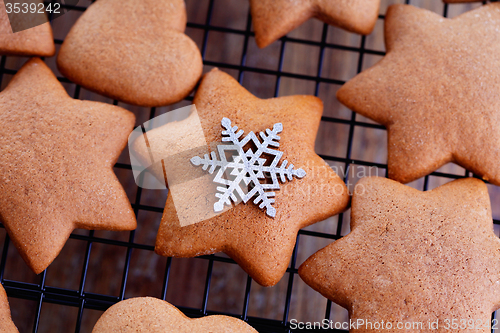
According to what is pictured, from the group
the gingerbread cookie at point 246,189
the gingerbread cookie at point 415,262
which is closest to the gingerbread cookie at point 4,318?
the gingerbread cookie at point 246,189

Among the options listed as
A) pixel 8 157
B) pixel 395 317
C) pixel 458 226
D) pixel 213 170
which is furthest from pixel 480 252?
pixel 8 157

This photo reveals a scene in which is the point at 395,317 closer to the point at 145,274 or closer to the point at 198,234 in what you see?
the point at 198,234

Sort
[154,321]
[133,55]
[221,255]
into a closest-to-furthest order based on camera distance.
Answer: [154,321] → [133,55] → [221,255]

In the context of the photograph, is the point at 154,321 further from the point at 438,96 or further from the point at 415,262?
the point at 438,96

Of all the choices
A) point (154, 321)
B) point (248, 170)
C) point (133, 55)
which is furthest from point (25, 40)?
point (154, 321)

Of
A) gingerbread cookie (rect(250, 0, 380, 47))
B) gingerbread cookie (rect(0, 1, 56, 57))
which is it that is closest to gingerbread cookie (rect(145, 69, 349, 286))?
gingerbread cookie (rect(250, 0, 380, 47))

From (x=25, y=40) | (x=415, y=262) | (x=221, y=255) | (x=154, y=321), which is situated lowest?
(x=221, y=255)
